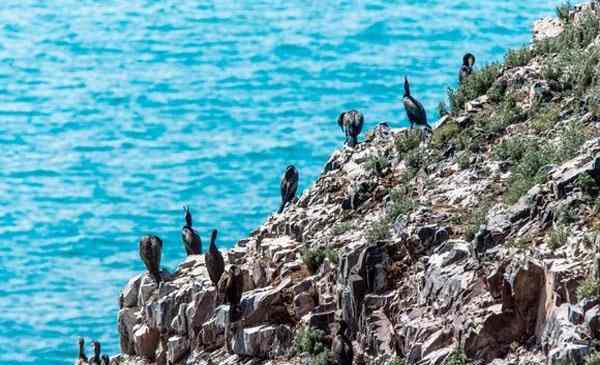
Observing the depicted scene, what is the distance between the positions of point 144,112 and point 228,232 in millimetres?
21355

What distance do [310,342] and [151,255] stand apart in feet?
21.3

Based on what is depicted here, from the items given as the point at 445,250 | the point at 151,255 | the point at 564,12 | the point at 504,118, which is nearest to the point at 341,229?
the point at 504,118

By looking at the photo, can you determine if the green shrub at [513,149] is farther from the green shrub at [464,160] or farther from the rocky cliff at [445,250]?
the green shrub at [464,160]

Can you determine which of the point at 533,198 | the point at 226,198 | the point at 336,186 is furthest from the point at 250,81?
the point at 533,198

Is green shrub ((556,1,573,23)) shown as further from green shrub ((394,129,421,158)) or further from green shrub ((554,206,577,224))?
green shrub ((554,206,577,224))

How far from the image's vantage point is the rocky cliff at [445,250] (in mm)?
27062

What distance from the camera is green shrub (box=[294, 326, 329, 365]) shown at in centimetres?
3086

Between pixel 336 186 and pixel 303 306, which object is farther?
pixel 336 186

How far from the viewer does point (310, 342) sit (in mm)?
31000

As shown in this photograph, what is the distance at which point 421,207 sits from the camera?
3184cm

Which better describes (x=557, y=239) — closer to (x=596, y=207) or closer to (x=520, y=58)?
(x=596, y=207)

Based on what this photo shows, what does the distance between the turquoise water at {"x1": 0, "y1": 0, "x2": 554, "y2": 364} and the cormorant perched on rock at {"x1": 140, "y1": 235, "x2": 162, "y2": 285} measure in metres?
30.5

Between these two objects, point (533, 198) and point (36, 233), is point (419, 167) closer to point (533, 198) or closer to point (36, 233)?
point (533, 198)

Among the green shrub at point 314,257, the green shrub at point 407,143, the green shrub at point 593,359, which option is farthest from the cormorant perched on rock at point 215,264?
the green shrub at point 593,359
